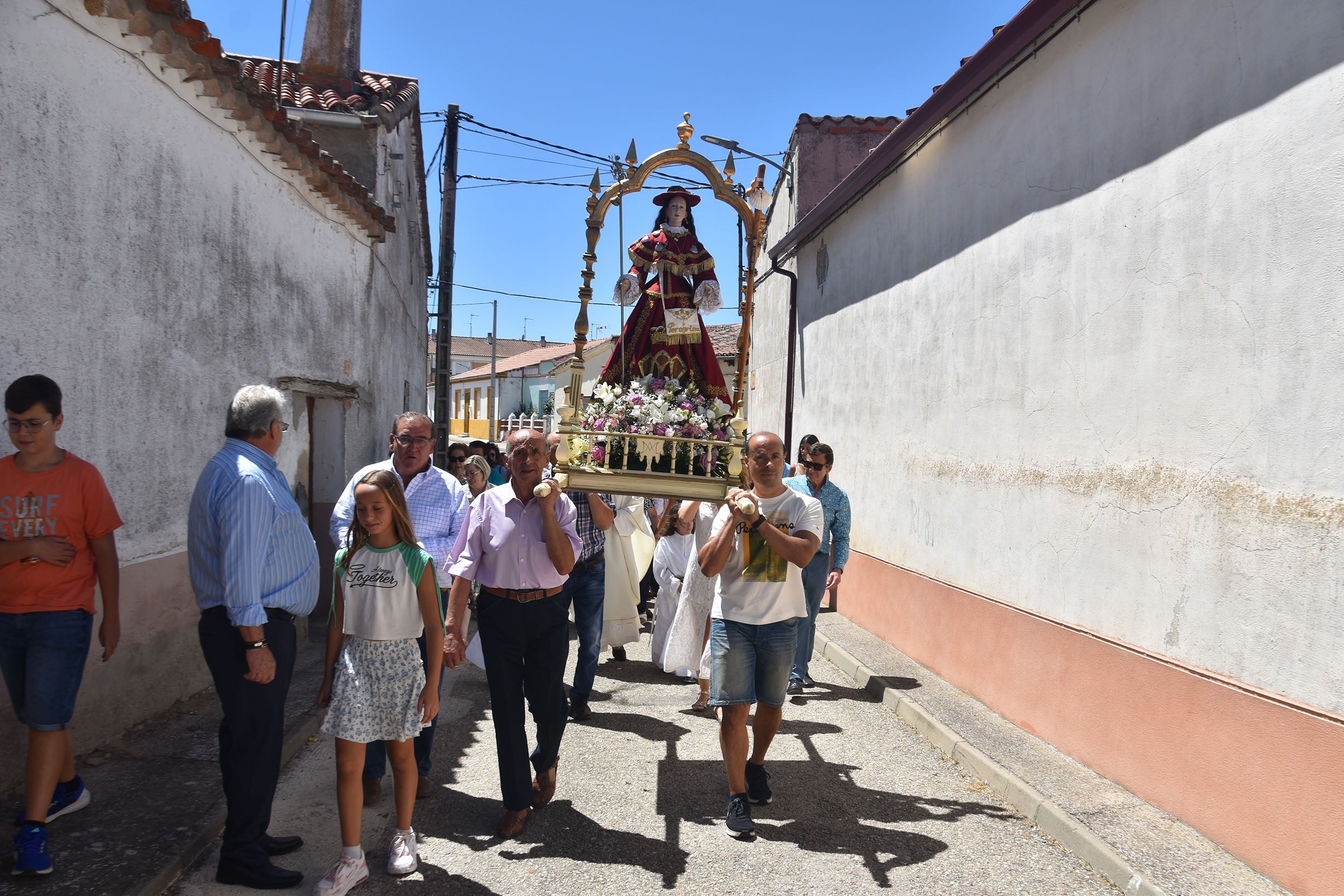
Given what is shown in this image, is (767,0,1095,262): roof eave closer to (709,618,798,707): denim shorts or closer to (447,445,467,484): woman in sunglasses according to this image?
(709,618,798,707): denim shorts

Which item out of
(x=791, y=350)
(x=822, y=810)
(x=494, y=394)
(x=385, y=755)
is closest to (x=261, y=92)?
(x=385, y=755)

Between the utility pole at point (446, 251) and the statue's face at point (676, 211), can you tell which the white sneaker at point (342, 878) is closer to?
the statue's face at point (676, 211)

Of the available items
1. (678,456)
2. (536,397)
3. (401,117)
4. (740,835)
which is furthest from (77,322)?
(536,397)

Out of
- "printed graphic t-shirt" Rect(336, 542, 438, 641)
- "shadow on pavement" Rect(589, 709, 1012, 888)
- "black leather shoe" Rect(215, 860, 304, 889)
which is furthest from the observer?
"shadow on pavement" Rect(589, 709, 1012, 888)

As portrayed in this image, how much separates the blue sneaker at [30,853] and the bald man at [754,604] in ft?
9.54

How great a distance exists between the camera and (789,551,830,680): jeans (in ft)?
24.0

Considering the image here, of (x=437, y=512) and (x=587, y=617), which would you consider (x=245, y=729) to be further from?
(x=587, y=617)

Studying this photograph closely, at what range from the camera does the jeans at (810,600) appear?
732 centimetres

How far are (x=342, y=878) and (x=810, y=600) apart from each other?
14.3 feet

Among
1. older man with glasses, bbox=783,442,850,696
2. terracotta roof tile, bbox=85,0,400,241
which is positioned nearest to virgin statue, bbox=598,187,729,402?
older man with glasses, bbox=783,442,850,696

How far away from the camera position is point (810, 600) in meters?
7.39

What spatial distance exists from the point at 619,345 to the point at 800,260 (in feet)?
30.0

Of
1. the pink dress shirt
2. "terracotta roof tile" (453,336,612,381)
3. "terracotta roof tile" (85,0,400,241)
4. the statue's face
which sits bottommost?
the pink dress shirt

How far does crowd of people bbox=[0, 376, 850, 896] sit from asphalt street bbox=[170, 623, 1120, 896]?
0.60ft
